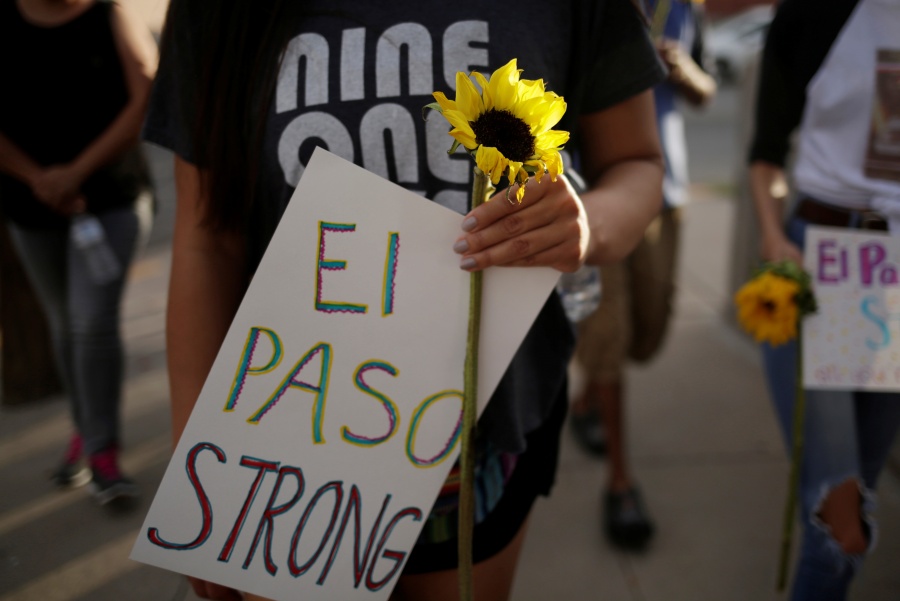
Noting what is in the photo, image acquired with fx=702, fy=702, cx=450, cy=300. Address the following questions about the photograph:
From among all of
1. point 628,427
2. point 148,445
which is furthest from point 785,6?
point 148,445

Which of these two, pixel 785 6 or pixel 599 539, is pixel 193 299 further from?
pixel 599 539

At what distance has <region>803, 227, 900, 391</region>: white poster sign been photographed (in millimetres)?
1590

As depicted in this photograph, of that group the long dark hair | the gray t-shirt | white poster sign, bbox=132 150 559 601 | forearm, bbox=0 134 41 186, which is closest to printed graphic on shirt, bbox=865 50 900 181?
the gray t-shirt

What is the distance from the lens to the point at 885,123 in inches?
64.4

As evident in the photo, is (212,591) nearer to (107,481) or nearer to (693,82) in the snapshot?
(107,481)

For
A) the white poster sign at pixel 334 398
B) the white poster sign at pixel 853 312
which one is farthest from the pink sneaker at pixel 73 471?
the white poster sign at pixel 853 312

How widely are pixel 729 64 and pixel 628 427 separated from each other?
1805cm

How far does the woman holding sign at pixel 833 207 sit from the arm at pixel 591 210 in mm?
712

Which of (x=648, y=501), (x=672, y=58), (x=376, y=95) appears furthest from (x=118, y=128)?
(x=648, y=501)

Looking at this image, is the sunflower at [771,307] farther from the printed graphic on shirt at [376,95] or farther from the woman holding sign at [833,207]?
the printed graphic on shirt at [376,95]

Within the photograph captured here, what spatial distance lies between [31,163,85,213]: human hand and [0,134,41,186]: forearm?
32mm

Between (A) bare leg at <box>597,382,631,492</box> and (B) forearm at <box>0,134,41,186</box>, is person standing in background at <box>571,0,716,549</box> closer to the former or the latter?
(A) bare leg at <box>597,382,631,492</box>

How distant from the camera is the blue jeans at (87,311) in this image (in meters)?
2.65

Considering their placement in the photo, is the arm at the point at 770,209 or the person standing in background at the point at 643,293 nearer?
the arm at the point at 770,209
